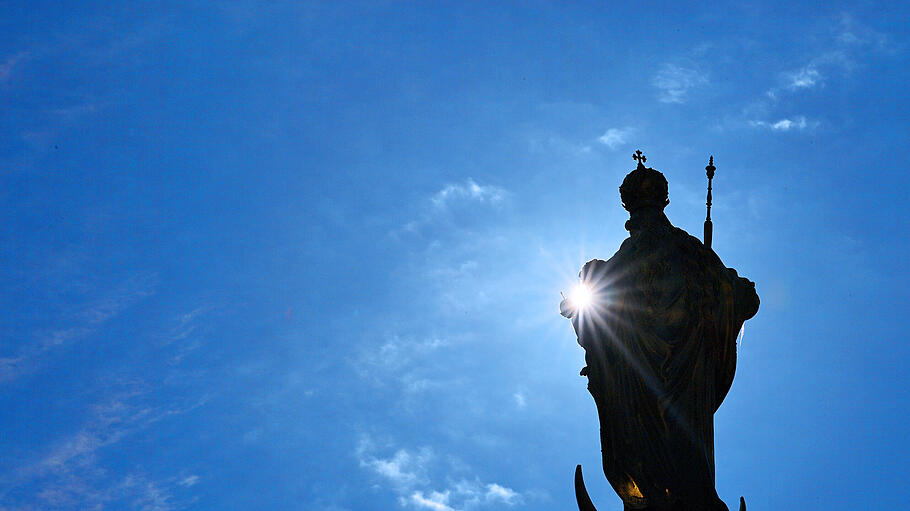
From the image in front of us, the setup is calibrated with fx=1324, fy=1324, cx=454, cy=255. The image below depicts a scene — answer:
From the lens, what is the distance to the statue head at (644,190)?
14227 millimetres

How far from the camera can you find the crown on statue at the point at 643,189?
14234 millimetres

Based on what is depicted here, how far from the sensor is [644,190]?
14.2 m

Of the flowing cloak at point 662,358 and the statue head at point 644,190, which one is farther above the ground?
the statue head at point 644,190

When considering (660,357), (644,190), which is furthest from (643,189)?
(660,357)

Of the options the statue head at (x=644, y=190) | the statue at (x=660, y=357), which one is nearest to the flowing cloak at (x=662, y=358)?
the statue at (x=660, y=357)

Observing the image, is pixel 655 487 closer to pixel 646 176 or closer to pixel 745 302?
pixel 745 302

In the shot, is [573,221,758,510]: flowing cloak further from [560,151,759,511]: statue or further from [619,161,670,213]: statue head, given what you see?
[619,161,670,213]: statue head

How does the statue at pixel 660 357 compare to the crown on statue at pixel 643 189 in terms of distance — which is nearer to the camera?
the statue at pixel 660 357

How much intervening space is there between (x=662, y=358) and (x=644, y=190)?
6.86 feet

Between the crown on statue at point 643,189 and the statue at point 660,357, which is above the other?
the crown on statue at point 643,189

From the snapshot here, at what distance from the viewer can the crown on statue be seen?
14.2 m

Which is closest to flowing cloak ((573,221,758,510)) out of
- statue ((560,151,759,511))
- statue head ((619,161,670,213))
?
statue ((560,151,759,511))

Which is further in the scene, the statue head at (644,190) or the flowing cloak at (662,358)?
the statue head at (644,190)

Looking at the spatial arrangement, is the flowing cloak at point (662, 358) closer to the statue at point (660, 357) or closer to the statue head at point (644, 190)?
the statue at point (660, 357)
